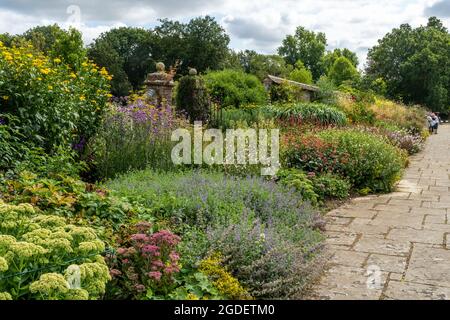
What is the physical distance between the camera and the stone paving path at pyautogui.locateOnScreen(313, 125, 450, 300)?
3.42m

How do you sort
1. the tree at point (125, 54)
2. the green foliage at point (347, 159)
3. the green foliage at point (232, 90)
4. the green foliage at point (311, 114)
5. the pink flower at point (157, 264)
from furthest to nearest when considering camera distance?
the tree at point (125, 54), the green foliage at point (232, 90), the green foliage at point (311, 114), the green foliage at point (347, 159), the pink flower at point (157, 264)

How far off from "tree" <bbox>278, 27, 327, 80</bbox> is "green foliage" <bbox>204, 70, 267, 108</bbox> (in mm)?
51507

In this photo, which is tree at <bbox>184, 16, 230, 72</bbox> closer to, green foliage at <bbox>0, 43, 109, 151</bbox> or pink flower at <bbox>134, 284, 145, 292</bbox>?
green foliage at <bbox>0, 43, 109, 151</bbox>

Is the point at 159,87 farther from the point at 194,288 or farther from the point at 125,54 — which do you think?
the point at 125,54

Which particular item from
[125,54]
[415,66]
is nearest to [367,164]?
[415,66]

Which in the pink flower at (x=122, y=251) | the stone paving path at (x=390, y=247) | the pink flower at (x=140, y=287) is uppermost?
the pink flower at (x=122, y=251)

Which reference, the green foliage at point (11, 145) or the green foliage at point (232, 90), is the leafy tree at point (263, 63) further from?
the green foliage at point (11, 145)

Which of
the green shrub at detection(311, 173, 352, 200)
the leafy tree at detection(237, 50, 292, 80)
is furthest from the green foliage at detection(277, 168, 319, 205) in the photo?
the leafy tree at detection(237, 50, 292, 80)

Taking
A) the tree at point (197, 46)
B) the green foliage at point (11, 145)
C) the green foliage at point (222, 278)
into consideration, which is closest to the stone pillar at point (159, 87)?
the green foliage at point (11, 145)

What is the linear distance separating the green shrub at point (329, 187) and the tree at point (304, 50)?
60.2 meters

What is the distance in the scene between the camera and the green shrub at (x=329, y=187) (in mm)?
6430
